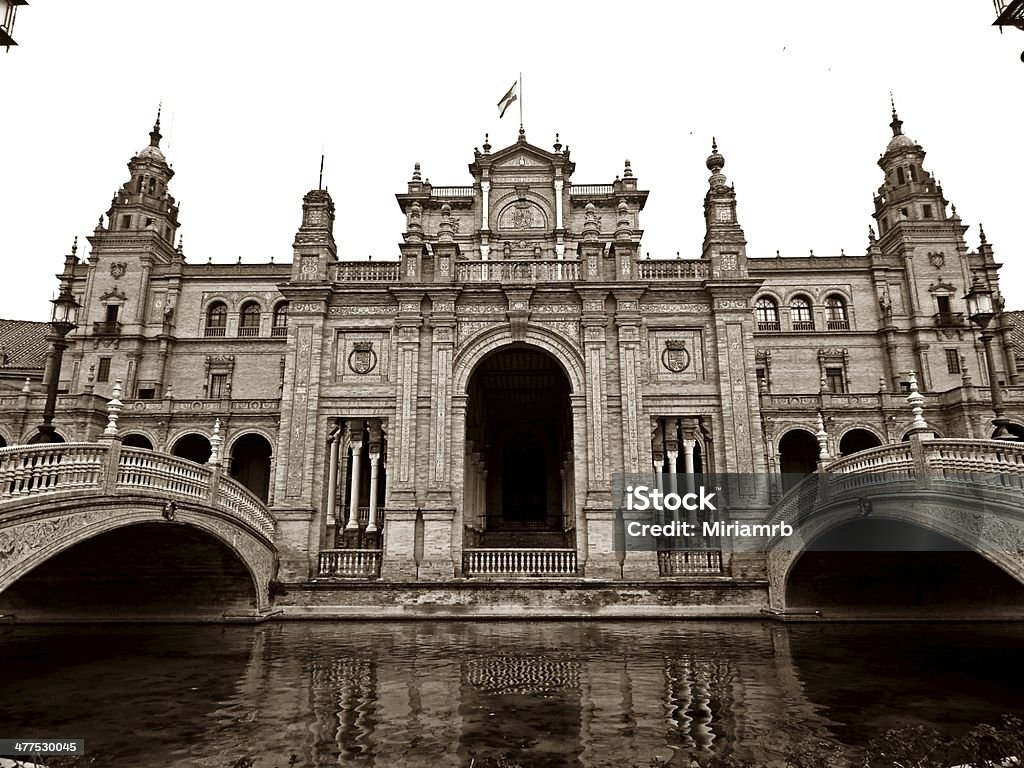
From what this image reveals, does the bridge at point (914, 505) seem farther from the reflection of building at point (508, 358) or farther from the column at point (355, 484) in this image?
the column at point (355, 484)

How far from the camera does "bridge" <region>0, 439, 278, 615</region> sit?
10.2 metres

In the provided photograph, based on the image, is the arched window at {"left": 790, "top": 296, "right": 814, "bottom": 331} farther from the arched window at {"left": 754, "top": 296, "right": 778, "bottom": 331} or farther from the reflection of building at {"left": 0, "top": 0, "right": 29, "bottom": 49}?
the reflection of building at {"left": 0, "top": 0, "right": 29, "bottom": 49}

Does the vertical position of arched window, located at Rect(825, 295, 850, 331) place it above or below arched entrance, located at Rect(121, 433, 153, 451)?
above

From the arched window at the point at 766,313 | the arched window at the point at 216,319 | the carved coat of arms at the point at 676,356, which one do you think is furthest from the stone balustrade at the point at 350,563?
the arched window at the point at 766,313

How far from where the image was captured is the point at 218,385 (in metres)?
38.6

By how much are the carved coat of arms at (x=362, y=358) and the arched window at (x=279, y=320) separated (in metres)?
20.4

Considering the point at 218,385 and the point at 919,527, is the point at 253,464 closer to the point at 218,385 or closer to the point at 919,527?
the point at 218,385

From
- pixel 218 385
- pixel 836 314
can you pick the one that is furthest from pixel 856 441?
pixel 218 385

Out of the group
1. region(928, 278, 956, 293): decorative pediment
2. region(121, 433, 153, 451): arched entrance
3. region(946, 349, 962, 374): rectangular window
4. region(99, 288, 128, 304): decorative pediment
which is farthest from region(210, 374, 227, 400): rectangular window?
region(928, 278, 956, 293): decorative pediment

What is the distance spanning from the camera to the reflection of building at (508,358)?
A: 20.2 metres

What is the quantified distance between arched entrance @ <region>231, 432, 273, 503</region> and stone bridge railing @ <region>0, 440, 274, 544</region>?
20590mm

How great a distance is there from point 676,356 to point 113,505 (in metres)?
16.2

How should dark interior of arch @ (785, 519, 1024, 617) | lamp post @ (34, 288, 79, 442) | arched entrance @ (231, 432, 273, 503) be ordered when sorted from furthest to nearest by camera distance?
1. arched entrance @ (231, 432, 273, 503)
2. dark interior of arch @ (785, 519, 1024, 617)
3. lamp post @ (34, 288, 79, 442)

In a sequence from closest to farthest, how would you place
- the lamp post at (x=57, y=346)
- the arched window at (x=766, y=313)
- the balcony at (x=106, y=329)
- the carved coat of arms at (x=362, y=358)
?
the lamp post at (x=57, y=346) → the carved coat of arms at (x=362, y=358) → the balcony at (x=106, y=329) → the arched window at (x=766, y=313)
